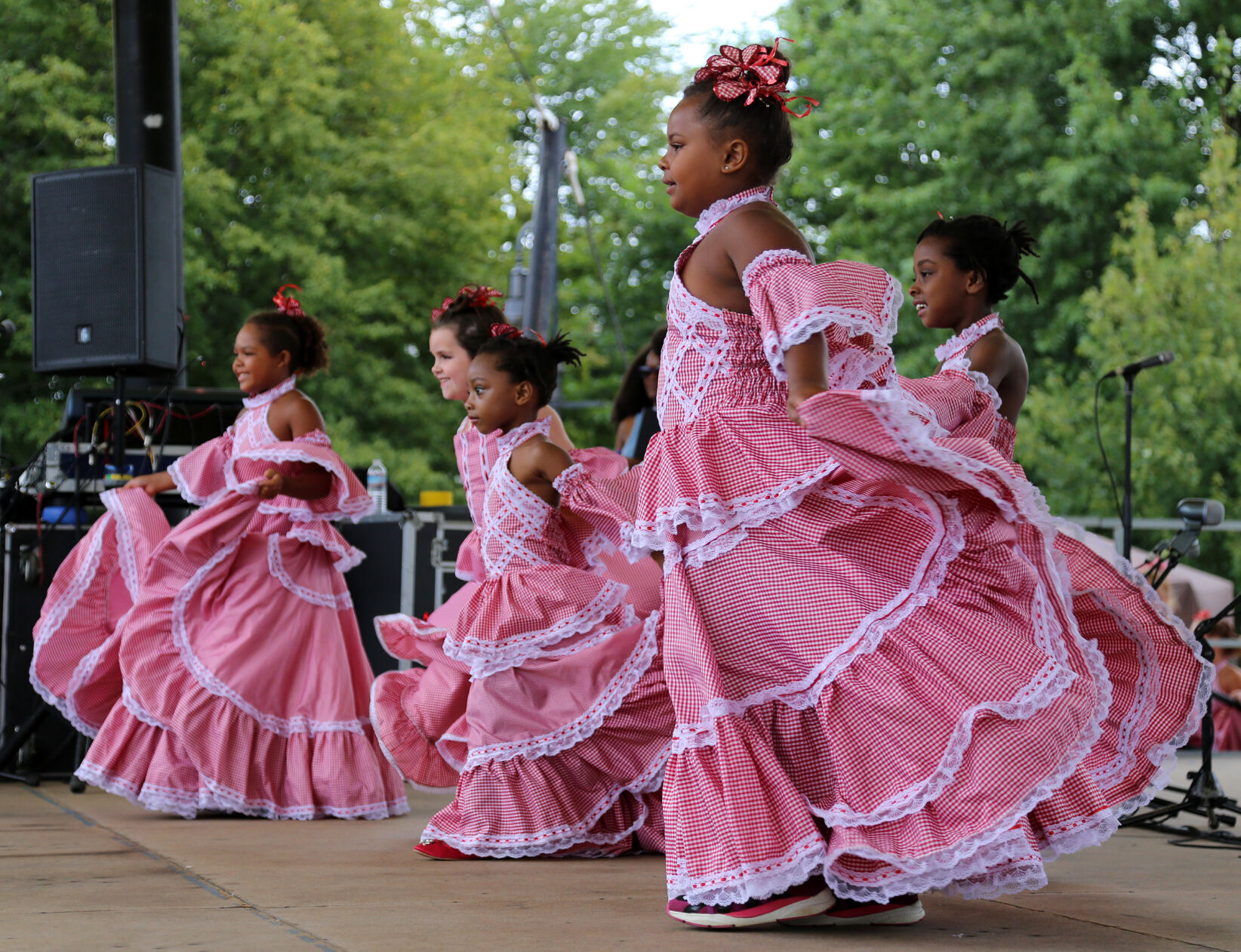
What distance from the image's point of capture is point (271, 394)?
17.3 ft

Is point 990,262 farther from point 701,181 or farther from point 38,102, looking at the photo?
point 38,102

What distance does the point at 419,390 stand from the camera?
20359mm

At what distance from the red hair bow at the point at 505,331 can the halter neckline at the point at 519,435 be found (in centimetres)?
29

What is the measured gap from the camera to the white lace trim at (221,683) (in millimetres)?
4949

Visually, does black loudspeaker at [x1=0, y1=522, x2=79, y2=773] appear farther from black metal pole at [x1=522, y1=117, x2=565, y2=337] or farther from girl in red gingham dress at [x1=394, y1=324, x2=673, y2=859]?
black metal pole at [x1=522, y1=117, x2=565, y2=337]

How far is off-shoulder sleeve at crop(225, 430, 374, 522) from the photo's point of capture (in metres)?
5.11

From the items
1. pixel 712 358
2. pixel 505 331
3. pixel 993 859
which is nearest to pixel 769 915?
pixel 993 859

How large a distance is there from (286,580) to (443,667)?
1011 mm

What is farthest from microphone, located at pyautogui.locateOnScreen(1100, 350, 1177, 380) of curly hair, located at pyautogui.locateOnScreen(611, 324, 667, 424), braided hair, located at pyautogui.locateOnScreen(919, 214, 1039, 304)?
curly hair, located at pyautogui.locateOnScreen(611, 324, 667, 424)

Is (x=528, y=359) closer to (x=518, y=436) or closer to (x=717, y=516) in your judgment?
(x=518, y=436)

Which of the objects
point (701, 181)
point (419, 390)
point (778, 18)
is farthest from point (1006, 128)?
point (701, 181)

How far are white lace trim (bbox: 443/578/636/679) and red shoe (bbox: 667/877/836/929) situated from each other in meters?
1.43

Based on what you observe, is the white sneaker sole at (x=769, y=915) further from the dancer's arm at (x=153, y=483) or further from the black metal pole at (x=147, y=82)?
the black metal pole at (x=147, y=82)

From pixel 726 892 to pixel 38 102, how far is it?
656 inches
